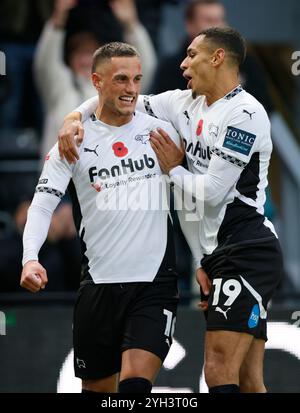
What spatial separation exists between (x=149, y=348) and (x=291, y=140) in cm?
470

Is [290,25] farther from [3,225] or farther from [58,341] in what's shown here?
[58,341]

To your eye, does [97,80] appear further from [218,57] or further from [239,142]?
[239,142]

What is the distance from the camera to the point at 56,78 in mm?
10125

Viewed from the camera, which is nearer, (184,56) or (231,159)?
(231,159)

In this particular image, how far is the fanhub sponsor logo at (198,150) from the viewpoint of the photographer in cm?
666

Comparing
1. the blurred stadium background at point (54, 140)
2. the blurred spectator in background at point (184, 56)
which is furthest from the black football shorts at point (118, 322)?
the blurred spectator in background at point (184, 56)

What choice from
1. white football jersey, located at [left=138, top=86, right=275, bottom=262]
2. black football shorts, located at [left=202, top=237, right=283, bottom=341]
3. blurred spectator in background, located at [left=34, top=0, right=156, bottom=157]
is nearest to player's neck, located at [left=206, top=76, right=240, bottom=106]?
white football jersey, located at [left=138, top=86, right=275, bottom=262]

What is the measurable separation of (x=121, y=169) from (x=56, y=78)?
350 cm

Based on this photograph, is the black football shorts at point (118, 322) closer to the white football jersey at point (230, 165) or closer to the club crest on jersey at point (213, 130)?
the white football jersey at point (230, 165)

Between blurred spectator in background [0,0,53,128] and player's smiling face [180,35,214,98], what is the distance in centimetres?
432

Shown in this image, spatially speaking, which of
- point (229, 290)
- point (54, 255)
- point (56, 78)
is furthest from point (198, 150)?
point (56, 78)

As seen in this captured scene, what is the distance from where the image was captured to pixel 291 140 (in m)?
10.8

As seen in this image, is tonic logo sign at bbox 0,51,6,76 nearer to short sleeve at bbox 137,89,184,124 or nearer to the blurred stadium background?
the blurred stadium background

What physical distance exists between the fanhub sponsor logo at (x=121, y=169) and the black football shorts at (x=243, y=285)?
67 cm
